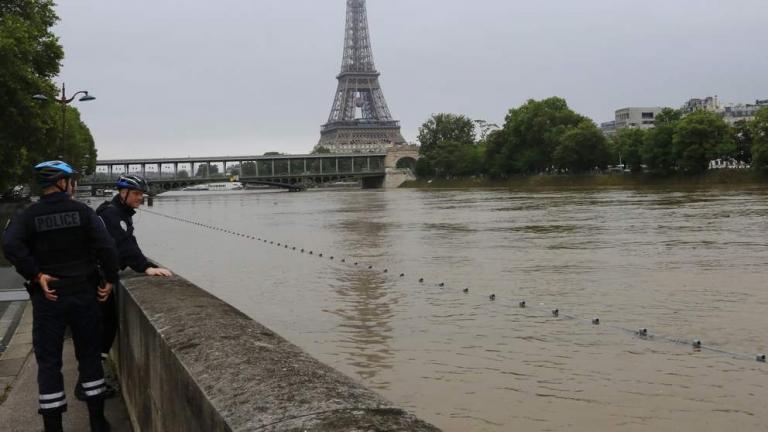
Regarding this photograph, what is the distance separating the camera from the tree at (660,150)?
86500 millimetres

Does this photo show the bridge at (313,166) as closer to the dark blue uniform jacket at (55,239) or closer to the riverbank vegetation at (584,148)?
the riverbank vegetation at (584,148)

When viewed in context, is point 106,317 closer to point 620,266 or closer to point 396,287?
point 396,287

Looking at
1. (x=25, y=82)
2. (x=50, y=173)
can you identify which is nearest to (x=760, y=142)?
(x=25, y=82)

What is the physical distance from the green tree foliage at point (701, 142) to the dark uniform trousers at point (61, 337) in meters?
83.5

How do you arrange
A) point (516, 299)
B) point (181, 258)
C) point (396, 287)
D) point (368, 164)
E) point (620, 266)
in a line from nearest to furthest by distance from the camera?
point (516, 299), point (396, 287), point (620, 266), point (181, 258), point (368, 164)

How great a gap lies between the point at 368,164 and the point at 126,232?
169m

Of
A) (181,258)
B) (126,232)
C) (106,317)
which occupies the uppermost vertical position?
(126,232)

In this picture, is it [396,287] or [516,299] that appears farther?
[396,287]

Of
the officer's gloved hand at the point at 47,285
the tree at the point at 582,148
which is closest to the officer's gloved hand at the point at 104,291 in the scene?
the officer's gloved hand at the point at 47,285

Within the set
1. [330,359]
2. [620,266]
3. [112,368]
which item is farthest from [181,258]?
[112,368]

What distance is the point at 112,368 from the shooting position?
745 cm

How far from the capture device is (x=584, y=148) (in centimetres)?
10275

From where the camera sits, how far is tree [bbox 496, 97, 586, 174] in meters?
115

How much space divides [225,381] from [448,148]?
144 metres
